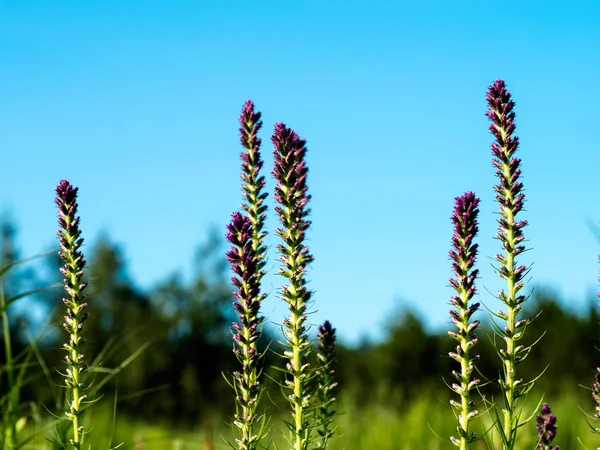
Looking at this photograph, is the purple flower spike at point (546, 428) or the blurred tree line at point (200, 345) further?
the blurred tree line at point (200, 345)

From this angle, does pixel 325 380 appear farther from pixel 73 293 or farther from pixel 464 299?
pixel 73 293

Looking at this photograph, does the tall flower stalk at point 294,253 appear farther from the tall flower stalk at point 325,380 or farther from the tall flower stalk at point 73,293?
the tall flower stalk at point 73,293

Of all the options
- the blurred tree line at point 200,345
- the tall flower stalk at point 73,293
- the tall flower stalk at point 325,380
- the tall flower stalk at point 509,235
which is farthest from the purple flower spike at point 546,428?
the blurred tree line at point 200,345

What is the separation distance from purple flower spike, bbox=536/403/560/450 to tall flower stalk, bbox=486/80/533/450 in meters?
0.18

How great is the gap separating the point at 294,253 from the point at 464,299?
1.22 m

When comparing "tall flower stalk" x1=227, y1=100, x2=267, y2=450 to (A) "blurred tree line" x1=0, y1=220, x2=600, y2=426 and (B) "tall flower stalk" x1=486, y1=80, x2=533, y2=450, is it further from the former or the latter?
(A) "blurred tree line" x1=0, y1=220, x2=600, y2=426

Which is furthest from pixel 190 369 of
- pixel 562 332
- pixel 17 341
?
pixel 562 332

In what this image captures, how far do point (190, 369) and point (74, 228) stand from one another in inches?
3444

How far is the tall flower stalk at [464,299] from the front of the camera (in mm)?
5074

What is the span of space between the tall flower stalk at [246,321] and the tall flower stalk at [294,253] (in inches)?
9.6

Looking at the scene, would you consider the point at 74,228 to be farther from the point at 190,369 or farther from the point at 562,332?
the point at 190,369

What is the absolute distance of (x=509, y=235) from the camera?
539 centimetres

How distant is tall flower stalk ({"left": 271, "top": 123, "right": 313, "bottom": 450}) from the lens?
5.18m

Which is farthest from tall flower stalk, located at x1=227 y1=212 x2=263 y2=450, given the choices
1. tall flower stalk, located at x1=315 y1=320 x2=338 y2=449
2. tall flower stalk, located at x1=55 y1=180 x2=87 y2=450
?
tall flower stalk, located at x1=55 y1=180 x2=87 y2=450
